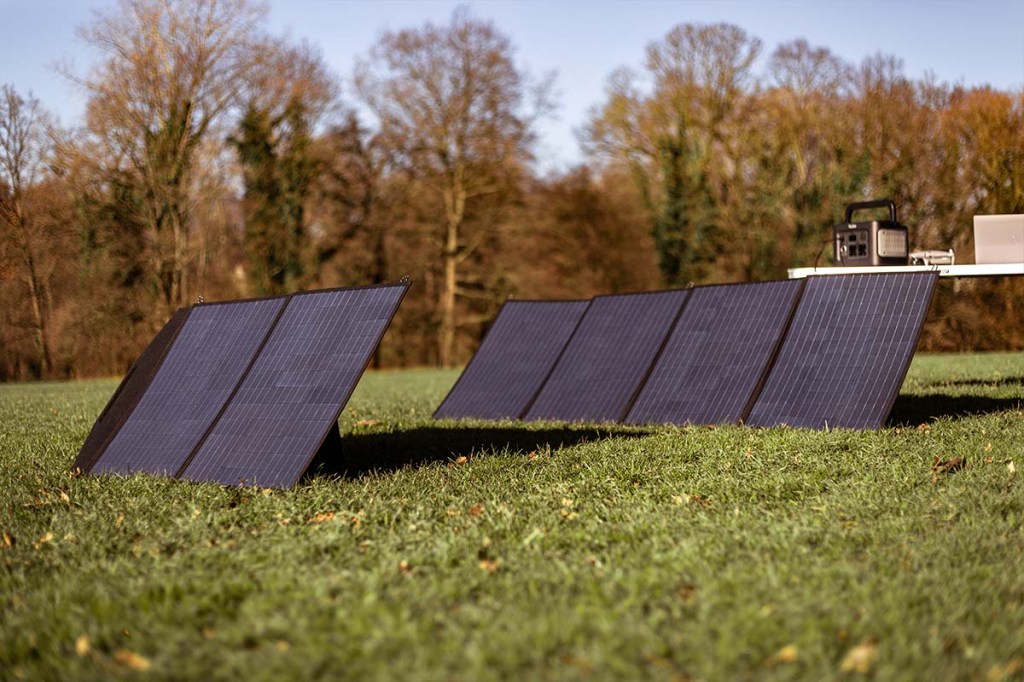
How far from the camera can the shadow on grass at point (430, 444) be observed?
23.6ft

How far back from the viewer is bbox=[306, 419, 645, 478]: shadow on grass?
7199 millimetres

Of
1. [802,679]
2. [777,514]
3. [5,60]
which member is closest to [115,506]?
[777,514]

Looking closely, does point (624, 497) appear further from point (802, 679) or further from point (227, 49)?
point (227, 49)

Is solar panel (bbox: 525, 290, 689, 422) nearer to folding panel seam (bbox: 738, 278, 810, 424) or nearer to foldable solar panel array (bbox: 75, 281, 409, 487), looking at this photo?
folding panel seam (bbox: 738, 278, 810, 424)

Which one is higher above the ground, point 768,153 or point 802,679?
point 768,153

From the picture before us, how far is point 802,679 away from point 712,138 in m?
33.2

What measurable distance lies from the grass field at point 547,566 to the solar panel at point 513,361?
111 inches

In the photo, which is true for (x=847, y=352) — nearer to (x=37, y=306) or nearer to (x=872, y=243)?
(x=872, y=243)

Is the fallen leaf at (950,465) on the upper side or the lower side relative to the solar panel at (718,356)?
lower

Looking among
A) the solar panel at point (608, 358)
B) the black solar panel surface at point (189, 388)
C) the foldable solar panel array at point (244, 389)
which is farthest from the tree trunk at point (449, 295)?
the black solar panel surface at point (189, 388)

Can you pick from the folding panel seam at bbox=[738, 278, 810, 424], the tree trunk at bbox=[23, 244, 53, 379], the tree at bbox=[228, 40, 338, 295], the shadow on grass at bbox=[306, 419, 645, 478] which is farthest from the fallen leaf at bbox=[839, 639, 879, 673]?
the tree at bbox=[228, 40, 338, 295]

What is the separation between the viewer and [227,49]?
30094 millimetres

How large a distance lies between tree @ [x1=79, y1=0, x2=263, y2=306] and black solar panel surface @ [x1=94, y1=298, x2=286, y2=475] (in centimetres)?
2291

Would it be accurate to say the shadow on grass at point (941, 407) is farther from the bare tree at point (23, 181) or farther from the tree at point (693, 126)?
the tree at point (693, 126)
